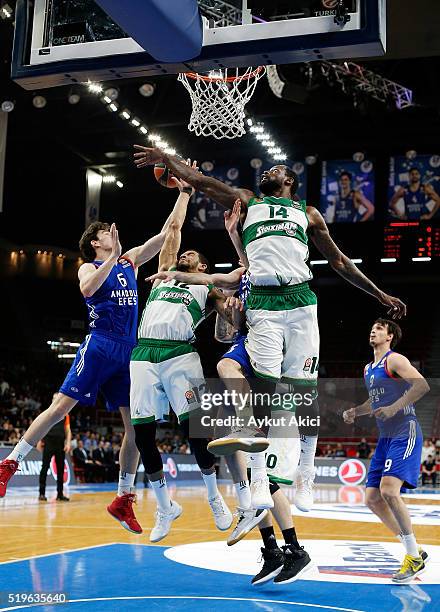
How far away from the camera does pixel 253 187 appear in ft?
74.2

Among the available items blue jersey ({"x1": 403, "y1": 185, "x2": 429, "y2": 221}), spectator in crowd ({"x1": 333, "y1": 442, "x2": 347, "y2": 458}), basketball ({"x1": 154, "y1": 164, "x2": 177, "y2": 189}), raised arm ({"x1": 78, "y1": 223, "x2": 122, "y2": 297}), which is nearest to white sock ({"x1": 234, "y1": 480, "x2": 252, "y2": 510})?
raised arm ({"x1": 78, "y1": 223, "x2": 122, "y2": 297})

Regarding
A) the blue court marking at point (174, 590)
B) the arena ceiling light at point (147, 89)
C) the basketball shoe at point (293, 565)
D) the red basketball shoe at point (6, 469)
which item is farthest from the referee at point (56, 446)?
the arena ceiling light at point (147, 89)

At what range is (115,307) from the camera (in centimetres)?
654

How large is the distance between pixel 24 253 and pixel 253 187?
1168 centimetres

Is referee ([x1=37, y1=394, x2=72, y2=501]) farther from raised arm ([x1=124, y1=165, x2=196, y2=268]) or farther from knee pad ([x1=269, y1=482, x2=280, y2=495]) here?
knee pad ([x1=269, y1=482, x2=280, y2=495])

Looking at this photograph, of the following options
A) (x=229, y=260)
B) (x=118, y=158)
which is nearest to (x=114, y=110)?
(x=118, y=158)

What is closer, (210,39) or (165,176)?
(210,39)

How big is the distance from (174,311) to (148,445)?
1120 mm

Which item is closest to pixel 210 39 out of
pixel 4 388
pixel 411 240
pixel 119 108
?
pixel 119 108

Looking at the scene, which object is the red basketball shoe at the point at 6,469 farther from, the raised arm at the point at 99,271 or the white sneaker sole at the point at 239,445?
the white sneaker sole at the point at 239,445

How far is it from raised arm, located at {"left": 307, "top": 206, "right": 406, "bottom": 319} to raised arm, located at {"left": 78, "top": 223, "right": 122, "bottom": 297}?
60.7 inches

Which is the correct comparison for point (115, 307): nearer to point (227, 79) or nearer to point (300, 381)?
point (300, 381)

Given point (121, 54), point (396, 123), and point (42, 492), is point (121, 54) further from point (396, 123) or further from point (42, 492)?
point (396, 123)

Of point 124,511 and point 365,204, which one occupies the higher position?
point 365,204
